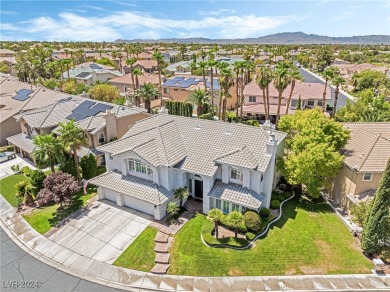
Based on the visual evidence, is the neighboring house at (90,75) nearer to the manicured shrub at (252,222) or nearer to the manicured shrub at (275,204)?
the manicured shrub at (275,204)

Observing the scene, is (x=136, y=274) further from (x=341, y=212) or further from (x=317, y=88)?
(x=317, y=88)

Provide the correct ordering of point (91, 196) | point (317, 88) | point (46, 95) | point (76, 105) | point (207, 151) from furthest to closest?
1. point (317, 88)
2. point (46, 95)
3. point (76, 105)
4. point (91, 196)
5. point (207, 151)

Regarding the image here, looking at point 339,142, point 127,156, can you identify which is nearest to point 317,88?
point 339,142

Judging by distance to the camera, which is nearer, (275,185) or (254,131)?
(254,131)

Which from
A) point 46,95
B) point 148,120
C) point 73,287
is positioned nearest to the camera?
point 73,287

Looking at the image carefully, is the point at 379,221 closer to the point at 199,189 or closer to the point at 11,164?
the point at 199,189

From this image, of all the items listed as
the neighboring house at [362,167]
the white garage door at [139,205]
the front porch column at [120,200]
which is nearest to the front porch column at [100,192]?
the front porch column at [120,200]
